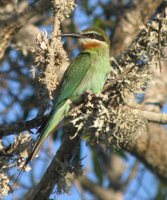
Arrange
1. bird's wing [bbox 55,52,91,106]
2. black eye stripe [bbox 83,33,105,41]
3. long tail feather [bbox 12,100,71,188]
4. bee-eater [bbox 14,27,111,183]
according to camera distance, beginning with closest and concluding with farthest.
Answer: long tail feather [bbox 12,100,71,188] → bee-eater [bbox 14,27,111,183] → bird's wing [bbox 55,52,91,106] → black eye stripe [bbox 83,33,105,41]

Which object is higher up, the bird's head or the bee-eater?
the bird's head

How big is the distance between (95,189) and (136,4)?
1.17 metres

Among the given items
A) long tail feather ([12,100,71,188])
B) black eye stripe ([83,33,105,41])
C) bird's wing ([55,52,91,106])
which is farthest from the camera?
black eye stripe ([83,33,105,41])

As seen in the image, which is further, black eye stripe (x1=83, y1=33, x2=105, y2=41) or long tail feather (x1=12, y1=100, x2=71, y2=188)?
black eye stripe (x1=83, y1=33, x2=105, y2=41)

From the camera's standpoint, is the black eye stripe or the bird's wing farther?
the black eye stripe

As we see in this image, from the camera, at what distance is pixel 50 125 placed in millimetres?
2674

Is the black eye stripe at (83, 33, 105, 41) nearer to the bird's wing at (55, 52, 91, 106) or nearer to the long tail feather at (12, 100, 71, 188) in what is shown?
the bird's wing at (55, 52, 91, 106)

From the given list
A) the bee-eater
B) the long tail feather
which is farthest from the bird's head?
the long tail feather

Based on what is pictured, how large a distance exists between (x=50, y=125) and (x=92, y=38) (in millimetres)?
855

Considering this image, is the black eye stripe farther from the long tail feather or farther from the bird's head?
the long tail feather

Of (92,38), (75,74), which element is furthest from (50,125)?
(92,38)

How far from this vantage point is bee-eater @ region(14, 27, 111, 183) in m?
2.94

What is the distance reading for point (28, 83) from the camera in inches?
167

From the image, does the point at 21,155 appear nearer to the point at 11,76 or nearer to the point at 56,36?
the point at 56,36
